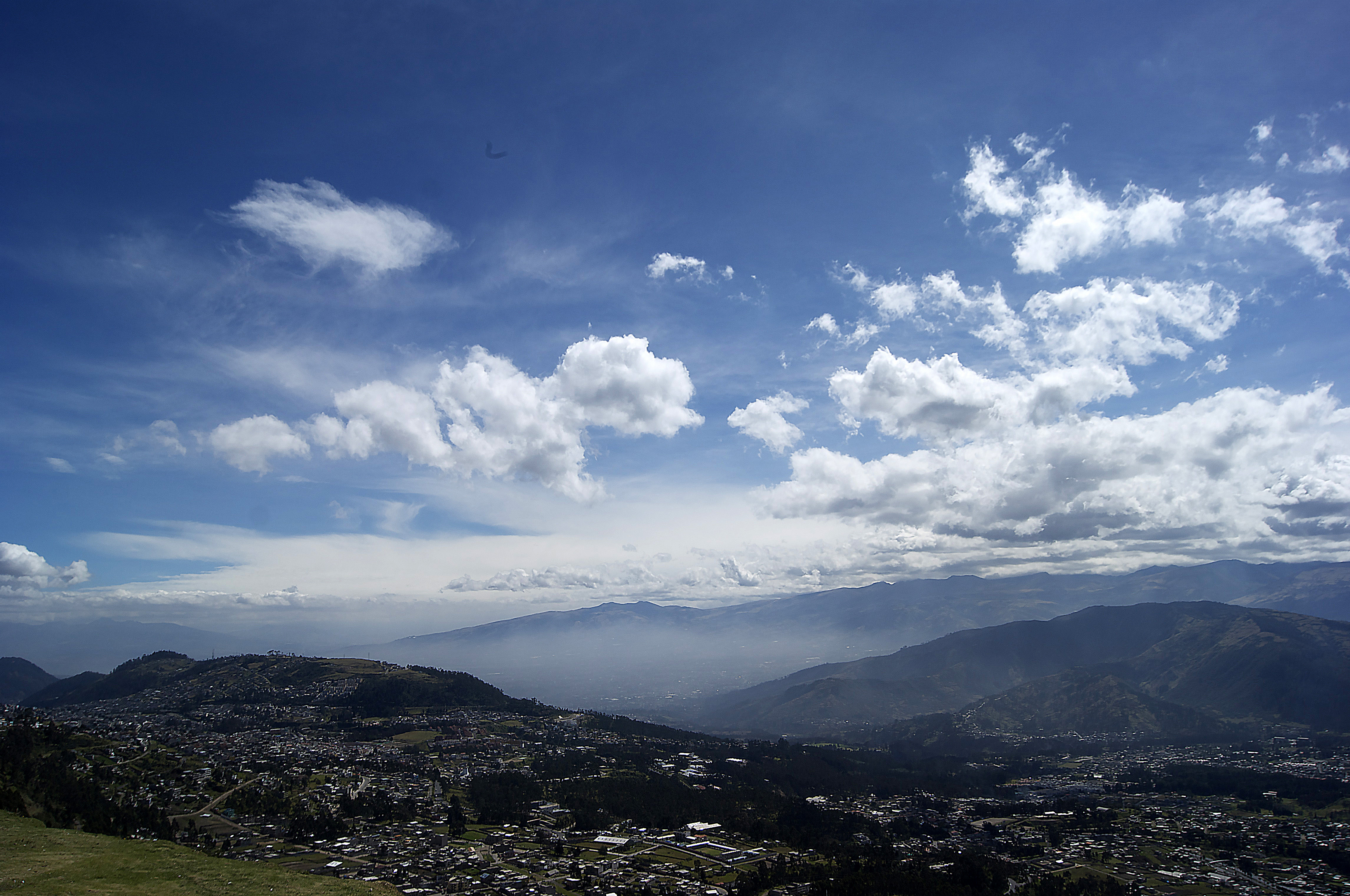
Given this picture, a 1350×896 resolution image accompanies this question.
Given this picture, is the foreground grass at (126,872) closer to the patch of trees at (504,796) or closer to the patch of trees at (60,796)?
the patch of trees at (60,796)

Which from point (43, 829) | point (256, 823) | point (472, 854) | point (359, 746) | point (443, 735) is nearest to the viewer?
point (43, 829)

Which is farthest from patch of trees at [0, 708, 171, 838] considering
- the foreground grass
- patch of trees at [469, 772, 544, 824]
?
patch of trees at [469, 772, 544, 824]

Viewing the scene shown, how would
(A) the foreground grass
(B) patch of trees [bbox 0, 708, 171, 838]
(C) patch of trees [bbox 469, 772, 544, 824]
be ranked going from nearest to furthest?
(A) the foreground grass → (B) patch of trees [bbox 0, 708, 171, 838] → (C) patch of trees [bbox 469, 772, 544, 824]

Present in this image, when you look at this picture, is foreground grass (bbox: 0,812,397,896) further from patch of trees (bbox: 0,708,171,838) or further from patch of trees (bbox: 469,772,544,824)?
patch of trees (bbox: 469,772,544,824)

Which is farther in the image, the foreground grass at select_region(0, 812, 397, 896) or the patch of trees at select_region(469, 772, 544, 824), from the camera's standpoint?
the patch of trees at select_region(469, 772, 544, 824)

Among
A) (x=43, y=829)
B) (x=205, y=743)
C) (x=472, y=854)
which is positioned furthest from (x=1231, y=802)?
(x=205, y=743)

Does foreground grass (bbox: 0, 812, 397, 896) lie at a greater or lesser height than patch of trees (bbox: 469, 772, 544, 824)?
greater

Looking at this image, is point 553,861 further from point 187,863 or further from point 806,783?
point 806,783

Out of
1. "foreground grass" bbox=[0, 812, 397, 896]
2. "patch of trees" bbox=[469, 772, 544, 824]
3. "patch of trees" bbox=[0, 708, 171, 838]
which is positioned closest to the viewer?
"foreground grass" bbox=[0, 812, 397, 896]
